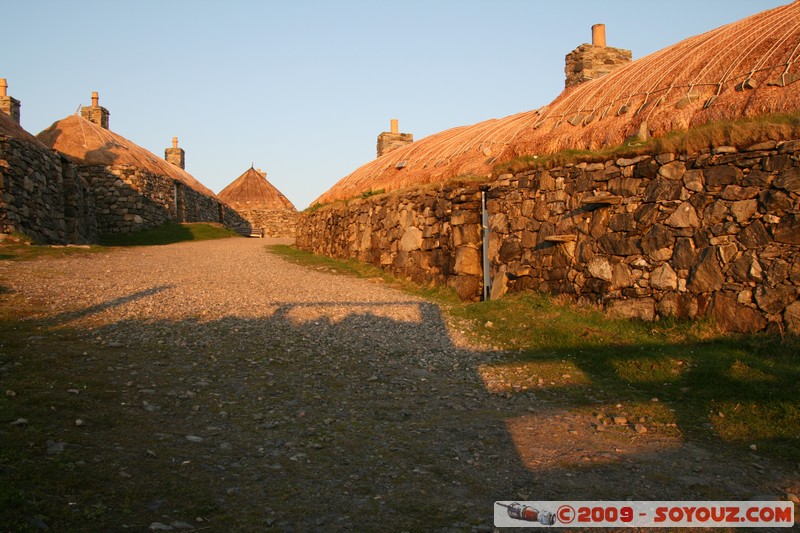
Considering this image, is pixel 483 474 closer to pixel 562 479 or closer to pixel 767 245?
pixel 562 479

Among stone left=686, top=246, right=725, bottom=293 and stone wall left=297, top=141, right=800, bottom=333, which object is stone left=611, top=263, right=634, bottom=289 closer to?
stone wall left=297, top=141, right=800, bottom=333

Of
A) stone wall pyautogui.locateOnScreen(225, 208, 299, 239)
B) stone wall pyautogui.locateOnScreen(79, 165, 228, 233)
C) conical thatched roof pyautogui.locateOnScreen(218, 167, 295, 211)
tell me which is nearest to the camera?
stone wall pyautogui.locateOnScreen(79, 165, 228, 233)

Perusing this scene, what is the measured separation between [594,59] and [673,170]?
21.1ft

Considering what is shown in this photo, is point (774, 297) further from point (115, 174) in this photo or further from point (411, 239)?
point (115, 174)

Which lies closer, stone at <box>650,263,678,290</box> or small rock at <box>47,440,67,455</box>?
small rock at <box>47,440,67,455</box>

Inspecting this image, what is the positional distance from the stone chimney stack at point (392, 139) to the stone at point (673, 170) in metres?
15.0

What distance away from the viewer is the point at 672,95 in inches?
400

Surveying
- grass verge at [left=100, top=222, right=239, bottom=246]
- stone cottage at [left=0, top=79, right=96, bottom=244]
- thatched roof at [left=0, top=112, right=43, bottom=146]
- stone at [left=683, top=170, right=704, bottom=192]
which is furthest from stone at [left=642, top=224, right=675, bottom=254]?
grass verge at [left=100, top=222, right=239, bottom=246]

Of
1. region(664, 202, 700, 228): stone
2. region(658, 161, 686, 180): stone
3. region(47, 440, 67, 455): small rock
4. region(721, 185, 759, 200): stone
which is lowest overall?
region(47, 440, 67, 455): small rock

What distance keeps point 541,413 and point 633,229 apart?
4.36m

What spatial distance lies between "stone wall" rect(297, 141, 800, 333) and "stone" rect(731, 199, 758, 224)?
13 millimetres

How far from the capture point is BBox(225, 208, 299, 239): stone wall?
129 feet

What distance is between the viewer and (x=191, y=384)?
6371 millimetres

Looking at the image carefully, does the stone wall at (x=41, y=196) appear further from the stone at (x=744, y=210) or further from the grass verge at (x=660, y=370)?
the stone at (x=744, y=210)
